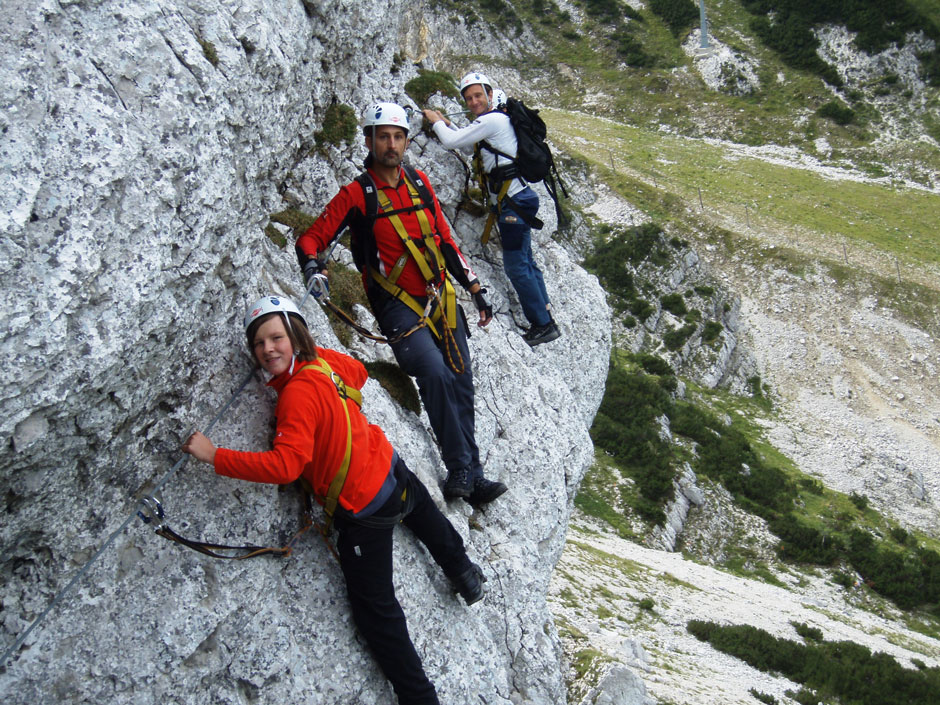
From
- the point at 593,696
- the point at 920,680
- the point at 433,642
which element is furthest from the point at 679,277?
the point at 433,642

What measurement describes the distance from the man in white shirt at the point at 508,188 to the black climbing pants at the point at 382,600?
21.3 feet

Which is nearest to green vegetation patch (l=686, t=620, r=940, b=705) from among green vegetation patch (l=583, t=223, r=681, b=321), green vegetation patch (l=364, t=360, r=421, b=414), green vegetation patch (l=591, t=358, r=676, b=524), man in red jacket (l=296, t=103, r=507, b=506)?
green vegetation patch (l=591, t=358, r=676, b=524)

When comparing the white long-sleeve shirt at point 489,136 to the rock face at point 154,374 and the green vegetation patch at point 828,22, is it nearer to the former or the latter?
the rock face at point 154,374

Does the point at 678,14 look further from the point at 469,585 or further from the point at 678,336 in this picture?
the point at 469,585

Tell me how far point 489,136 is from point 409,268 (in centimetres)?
425

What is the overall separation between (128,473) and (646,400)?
31.7 metres

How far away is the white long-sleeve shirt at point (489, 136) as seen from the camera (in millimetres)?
11094

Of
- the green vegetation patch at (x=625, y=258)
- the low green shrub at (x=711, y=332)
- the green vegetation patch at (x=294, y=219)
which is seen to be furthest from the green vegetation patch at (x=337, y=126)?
the low green shrub at (x=711, y=332)

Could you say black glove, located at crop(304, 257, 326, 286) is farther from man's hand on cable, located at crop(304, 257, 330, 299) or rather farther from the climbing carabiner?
the climbing carabiner

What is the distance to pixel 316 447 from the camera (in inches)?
235

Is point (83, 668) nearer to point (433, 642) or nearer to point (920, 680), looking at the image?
point (433, 642)

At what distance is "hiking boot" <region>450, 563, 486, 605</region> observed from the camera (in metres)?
7.57

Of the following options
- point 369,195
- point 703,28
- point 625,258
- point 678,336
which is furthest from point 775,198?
point 369,195

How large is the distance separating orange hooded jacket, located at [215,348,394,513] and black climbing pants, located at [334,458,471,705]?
0.93 feet
